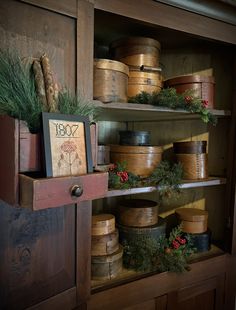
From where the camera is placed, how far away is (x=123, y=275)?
1.24 meters

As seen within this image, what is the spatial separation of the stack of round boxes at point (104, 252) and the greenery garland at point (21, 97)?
0.64m

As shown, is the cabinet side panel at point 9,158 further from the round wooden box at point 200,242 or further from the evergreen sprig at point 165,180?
the round wooden box at point 200,242

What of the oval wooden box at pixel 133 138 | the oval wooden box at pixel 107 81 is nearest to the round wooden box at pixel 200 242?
the oval wooden box at pixel 133 138

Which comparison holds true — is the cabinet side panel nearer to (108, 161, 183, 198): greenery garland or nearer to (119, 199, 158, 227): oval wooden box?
(108, 161, 183, 198): greenery garland

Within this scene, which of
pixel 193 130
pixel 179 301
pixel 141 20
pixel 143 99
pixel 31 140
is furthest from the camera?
pixel 193 130

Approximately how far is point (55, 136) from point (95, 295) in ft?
2.48

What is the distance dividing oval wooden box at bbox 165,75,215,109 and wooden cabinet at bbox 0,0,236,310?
97 millimetres

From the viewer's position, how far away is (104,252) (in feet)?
3.95

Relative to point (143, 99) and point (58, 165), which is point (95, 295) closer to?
point (58, 165)

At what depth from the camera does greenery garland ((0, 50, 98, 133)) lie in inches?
26.6

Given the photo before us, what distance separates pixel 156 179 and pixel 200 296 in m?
0.68

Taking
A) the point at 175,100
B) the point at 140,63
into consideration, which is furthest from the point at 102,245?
the point at 140,63

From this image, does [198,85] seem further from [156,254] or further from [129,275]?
[129,275]

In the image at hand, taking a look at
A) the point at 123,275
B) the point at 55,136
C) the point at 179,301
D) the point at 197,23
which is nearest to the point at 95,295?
the point at 123,275
